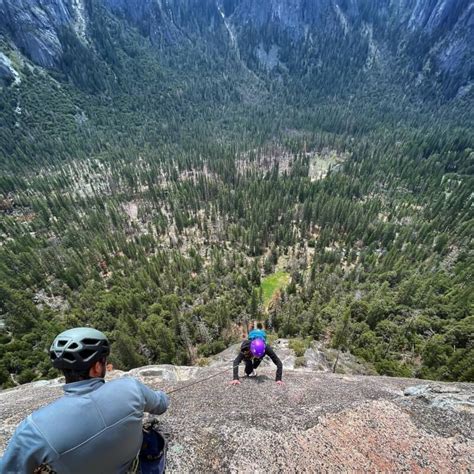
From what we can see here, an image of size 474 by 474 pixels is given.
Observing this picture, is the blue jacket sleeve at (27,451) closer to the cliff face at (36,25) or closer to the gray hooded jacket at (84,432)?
the gray hooded jacket at (84,432)

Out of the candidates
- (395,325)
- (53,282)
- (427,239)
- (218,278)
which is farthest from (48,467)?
(427,239)

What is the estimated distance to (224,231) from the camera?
308 ft

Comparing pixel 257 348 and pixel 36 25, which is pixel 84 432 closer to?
pixel 257 348

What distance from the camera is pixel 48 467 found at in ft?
11.3

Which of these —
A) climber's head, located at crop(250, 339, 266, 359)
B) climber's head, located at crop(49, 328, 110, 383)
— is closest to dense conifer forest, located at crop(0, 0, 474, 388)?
climber's head, located at crop(250, 339, 266, 359)

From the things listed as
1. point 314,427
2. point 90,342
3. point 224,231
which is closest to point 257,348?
point 314,427

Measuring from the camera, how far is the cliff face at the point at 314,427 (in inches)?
286

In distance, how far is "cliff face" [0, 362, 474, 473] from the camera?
23.9 feet

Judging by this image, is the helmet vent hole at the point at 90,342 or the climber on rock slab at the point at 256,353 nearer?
the helmet vent hole at the point at 90,342

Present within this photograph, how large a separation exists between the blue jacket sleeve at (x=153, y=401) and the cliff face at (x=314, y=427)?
10.6 feet

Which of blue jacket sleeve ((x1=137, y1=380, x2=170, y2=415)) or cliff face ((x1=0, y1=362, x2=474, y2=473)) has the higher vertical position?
blue jacket sleeve ((x1=137, y1=380, x2=170, y2=415))

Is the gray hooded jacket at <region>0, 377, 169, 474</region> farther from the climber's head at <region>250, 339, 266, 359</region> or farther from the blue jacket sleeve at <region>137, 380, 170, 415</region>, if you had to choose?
the climber's head at <region>250, 339, 266, 359</region>

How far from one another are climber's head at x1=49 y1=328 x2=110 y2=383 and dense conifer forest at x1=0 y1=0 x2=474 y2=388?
35591 mm

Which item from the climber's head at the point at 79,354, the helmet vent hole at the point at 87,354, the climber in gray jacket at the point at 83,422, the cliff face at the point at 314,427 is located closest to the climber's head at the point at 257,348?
the cliff face at the point at 314,427
